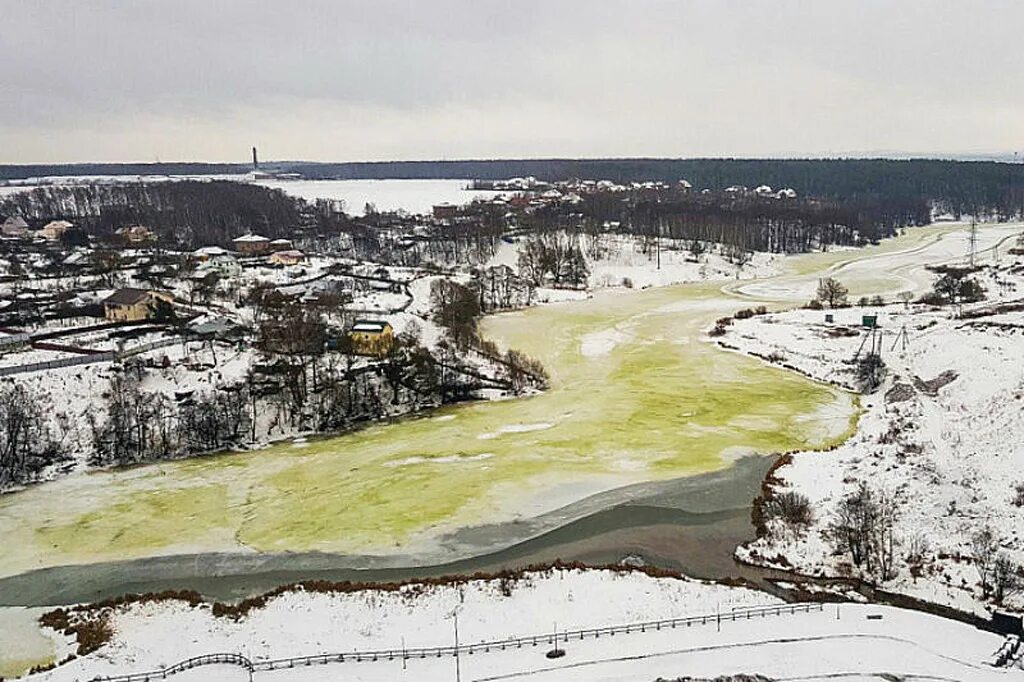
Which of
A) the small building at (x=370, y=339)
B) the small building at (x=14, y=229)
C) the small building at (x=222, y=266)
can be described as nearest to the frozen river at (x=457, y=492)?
the small building at (x=370, y=339)

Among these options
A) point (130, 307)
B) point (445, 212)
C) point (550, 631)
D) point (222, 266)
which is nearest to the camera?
point (550, 631)

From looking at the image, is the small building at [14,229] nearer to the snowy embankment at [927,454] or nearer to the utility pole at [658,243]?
the utility pole at [658,243]

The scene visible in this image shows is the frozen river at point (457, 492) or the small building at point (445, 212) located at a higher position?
the small building at point (445, 212)

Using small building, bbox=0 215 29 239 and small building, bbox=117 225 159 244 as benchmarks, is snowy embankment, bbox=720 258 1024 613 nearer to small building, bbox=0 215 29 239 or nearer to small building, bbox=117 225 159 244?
small building, bbox=117 225 159 244

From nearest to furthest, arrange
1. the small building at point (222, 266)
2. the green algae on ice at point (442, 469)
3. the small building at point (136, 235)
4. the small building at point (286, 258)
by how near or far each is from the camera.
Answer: the green algae on ice at point (442, 469), the small building at point (222, 266), the small building at point (286, 258), the small building at point (136, 235)

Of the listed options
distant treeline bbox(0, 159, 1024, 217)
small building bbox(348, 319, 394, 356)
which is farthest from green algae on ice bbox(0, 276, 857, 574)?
distant treeline bbox(0, 159, 1024, 217)

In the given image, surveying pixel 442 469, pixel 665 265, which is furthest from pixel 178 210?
pixel 442 469

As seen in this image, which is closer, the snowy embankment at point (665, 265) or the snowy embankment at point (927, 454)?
the snowy embankment at point (927, 454)

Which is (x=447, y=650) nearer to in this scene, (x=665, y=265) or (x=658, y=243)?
(x=665, y=265)
